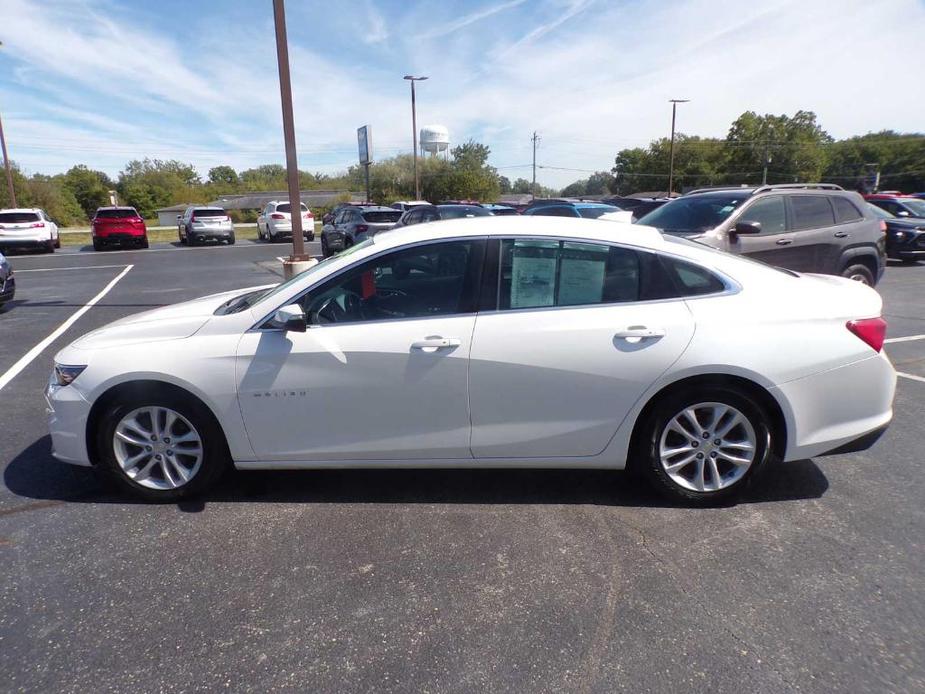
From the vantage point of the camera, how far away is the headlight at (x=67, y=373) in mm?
3465

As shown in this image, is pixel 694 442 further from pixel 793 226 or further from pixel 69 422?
pixel 793 226

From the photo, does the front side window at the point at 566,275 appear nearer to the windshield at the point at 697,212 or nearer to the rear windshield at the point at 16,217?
the windshield at the point at 697,212

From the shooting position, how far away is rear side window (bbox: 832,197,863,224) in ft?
28.0

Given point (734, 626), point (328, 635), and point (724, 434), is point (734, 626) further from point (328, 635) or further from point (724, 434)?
point (328, 635)

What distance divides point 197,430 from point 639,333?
2.43 metres

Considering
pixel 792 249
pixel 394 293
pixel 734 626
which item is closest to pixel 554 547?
pixel 734 626

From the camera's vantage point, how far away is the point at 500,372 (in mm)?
3256

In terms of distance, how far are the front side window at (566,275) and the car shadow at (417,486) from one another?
3.73ft

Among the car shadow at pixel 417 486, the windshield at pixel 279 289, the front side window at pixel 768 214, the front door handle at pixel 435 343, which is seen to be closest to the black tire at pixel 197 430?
the car shadow at pixel 417 486

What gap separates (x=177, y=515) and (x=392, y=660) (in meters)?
1.73

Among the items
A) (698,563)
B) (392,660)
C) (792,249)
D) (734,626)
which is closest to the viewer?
(392,660)

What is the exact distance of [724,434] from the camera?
3.37 meters

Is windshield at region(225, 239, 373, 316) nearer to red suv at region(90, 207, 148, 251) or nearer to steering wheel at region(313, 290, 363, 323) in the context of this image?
steering wheel at region(313, 290, 363, 323)

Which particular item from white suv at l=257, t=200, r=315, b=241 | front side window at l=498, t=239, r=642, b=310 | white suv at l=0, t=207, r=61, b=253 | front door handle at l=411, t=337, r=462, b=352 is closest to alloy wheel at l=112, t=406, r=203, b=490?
front door handle at l=411, t=337, r=462, b=352
